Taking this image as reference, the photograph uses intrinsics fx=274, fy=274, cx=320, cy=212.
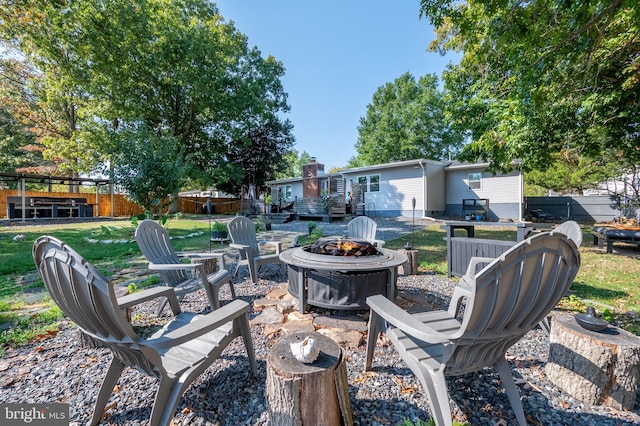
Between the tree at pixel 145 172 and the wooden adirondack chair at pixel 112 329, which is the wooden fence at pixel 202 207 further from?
the wooden adirondack chair at pixel 112 329

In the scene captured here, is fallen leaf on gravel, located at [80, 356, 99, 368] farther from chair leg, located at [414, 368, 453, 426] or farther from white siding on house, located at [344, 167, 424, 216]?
white siding on house, located at [344, 167, 424, 216]

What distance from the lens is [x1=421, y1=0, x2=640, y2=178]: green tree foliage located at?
3643 mm

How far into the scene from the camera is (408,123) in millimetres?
23844

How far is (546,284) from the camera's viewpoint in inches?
59.0

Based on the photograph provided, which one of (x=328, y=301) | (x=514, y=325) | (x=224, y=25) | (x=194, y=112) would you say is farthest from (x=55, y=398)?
(x=224, y=25)

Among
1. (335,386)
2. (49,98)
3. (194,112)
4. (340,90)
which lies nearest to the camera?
(335,386)

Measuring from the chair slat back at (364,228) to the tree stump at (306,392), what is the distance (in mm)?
3298

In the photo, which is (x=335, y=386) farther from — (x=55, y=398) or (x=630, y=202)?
(x=630, y=202)

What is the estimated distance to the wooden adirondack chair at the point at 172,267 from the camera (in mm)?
2971

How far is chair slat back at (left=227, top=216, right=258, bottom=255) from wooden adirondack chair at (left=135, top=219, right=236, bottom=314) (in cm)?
97

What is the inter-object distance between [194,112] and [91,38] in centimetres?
536

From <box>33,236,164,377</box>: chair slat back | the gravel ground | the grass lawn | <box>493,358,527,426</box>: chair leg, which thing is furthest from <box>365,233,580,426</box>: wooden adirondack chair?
the grass lawn

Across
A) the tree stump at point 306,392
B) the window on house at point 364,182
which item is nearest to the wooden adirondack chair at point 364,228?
the tree stump at point 306,392

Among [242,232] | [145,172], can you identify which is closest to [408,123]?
[145,172]
